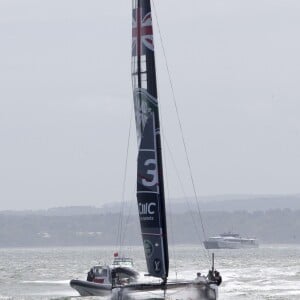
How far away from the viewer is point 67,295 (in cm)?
5397

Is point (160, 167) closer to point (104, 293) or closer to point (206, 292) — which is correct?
point (206, 292)

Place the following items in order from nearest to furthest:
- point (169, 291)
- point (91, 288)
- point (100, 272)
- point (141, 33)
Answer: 1. point (169, 291)
2. point (141, 33)
3. point (91, 288)
4. point (100, 272)

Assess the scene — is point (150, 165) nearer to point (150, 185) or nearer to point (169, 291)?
point (150, 185)

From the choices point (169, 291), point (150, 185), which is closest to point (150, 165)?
point (150, 185)

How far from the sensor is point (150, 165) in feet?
131

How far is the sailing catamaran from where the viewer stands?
38750mm

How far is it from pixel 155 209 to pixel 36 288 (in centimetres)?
2519

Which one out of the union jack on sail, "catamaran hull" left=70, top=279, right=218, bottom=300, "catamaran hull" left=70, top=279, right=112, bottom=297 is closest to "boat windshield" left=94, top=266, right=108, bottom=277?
"catamaran hull" left=70, top=279, right=112, bottom=297

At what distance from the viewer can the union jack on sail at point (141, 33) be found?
40844mm

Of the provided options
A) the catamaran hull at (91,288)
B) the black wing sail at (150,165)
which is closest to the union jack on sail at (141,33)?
the black wing sail at (150,165)

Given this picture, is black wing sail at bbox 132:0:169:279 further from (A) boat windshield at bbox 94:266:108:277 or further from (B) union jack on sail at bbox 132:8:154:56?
(A) boat windshield at bbox 94:266:108:277

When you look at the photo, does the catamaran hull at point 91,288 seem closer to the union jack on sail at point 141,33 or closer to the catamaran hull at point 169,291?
the catamaran hull at point 169,291

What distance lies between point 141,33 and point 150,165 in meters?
4.47

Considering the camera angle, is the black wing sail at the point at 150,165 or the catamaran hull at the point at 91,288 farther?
the catamaran hull at the point at 91,288
